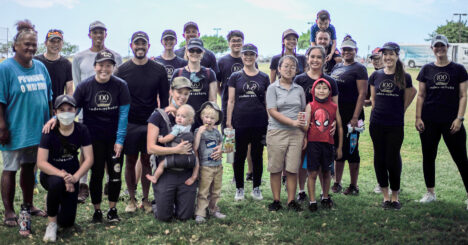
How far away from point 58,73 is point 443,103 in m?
5.87

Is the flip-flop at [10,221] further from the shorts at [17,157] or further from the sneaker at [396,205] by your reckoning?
the sneaker at [396,205]

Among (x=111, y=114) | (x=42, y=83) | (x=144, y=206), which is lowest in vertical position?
(x=144, y=206)

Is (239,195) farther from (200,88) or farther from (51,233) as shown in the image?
(51,233)

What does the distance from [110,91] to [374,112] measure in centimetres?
377

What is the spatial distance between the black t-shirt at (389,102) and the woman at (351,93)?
557 mm

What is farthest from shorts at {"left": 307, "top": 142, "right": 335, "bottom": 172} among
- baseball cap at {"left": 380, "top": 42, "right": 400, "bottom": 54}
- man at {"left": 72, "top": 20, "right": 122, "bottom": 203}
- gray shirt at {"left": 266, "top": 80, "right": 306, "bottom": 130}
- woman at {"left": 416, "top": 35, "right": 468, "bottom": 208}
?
man at {"left": 72, "top": 20, "right": 122, "bottom": 203}

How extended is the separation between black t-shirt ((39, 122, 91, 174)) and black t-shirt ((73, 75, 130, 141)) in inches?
9.5

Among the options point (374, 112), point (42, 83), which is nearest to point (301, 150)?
point (374, 112)

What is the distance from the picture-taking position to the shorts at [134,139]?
19.6 ft

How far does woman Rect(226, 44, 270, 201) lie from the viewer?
6.65 meters

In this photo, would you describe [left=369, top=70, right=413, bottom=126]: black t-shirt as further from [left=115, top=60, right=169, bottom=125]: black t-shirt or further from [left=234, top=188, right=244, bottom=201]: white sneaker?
[left=115, top=60, right=169, bottom=125]: black t-shirt

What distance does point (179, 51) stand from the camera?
8.59 m

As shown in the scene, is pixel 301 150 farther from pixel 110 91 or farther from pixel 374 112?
pixel 110 91

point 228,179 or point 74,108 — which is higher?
point 74,108
